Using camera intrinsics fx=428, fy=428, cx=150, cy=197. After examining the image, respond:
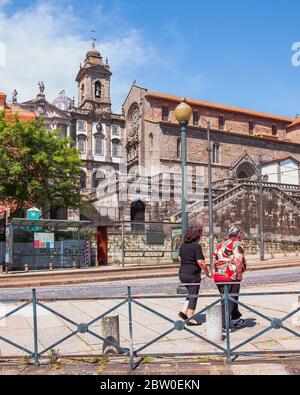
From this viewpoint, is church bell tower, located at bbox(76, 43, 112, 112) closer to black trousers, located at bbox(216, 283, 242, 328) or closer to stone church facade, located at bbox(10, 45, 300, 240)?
stone church facade, located at bbox(10, 45, 300, 240)

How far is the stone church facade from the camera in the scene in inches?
1444

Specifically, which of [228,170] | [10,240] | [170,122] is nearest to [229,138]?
[228,170]

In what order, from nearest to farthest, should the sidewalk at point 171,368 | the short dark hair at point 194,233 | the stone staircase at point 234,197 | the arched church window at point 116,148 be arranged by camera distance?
the sidewalk at point 171,368
the short dark hair at point 194,233
the stone staircase at point 234,197
the arched church window at point 116,148

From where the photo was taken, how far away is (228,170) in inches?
1987

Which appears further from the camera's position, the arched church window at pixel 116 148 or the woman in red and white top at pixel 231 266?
the arched church window at pixel 116 148

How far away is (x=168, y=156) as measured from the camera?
4834 centimetres

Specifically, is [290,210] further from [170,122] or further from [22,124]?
[22,124]

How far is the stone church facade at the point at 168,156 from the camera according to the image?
120 ft

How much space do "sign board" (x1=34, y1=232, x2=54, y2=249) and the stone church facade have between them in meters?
13.4

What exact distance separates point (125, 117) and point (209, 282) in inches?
1870

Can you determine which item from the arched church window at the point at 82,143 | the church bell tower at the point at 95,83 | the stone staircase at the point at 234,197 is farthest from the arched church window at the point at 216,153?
the church bell tower at the point at 95,83

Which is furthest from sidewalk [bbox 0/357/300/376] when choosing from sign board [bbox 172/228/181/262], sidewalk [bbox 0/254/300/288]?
sign board [bbox 172/228/181/262]

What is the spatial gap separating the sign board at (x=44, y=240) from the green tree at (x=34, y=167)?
761cm

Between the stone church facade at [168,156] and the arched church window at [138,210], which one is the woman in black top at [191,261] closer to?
the stone church facade at [168,156]
